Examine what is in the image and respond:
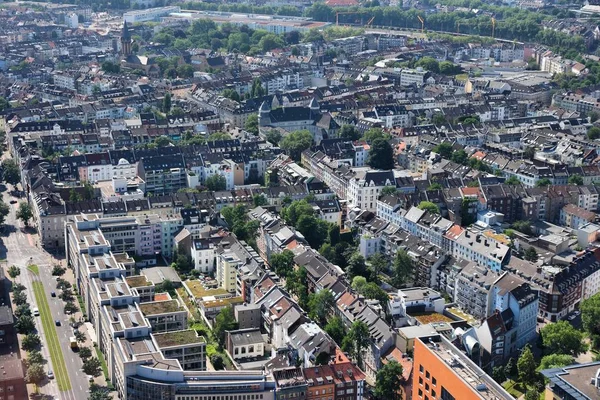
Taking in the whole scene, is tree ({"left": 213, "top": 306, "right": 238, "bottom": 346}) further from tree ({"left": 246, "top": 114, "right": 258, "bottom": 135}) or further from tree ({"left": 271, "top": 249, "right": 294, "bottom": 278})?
tree ({"left": 246, "top": 114, "right": 258, "bottom": 135})

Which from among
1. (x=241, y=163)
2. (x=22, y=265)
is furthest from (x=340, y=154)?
(x=22, y=265)

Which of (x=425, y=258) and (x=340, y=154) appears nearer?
(x=425, y=258)

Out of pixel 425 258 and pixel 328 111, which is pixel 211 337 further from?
pixel 328 111

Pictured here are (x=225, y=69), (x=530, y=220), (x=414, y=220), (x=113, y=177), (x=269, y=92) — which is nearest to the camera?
(x=414, y=220)

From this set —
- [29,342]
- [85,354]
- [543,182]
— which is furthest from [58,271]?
[543,182]

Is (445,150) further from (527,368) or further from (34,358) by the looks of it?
(34,358)

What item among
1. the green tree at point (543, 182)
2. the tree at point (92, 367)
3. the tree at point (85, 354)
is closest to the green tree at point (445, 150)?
the green tree at point (543, 182)

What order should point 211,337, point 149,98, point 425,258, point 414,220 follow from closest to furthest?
point 211,337, point 425,258, point 414,220, point 149,98

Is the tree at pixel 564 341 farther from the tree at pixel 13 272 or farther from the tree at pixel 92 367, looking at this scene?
the tree at pixel 13 272
